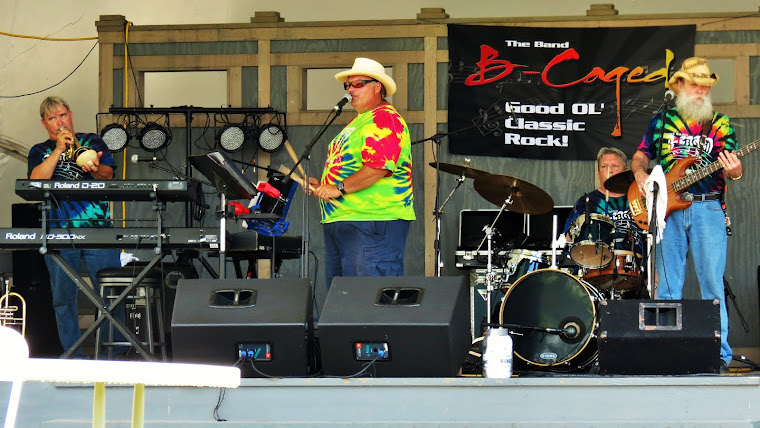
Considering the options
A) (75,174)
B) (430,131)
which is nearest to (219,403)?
(75,174)

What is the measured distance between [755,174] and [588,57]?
149 centimetres

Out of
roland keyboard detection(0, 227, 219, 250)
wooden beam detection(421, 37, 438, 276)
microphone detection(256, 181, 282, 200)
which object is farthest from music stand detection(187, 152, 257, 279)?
wooden beam detection(421, 37, 438, 276)

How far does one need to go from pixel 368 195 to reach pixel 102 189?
1251mm

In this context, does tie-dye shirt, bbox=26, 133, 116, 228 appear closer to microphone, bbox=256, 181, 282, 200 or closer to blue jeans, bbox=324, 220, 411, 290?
microphone, bbox=256, 181, 282, 200

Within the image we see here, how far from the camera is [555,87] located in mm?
8117

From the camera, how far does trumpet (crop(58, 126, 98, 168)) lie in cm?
572

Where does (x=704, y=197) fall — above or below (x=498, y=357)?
above

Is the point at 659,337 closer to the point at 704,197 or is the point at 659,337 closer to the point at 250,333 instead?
the point at 704,197

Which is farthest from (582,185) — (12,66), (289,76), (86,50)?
(12,66)

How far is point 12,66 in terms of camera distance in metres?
9.35

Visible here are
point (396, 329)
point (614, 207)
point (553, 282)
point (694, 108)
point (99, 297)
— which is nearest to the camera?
point (396, 329)

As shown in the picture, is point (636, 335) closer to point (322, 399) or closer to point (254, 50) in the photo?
point (322, 399)

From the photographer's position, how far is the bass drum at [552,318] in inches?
212

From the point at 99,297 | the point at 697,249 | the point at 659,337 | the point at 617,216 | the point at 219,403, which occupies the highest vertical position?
the point at 617,216
